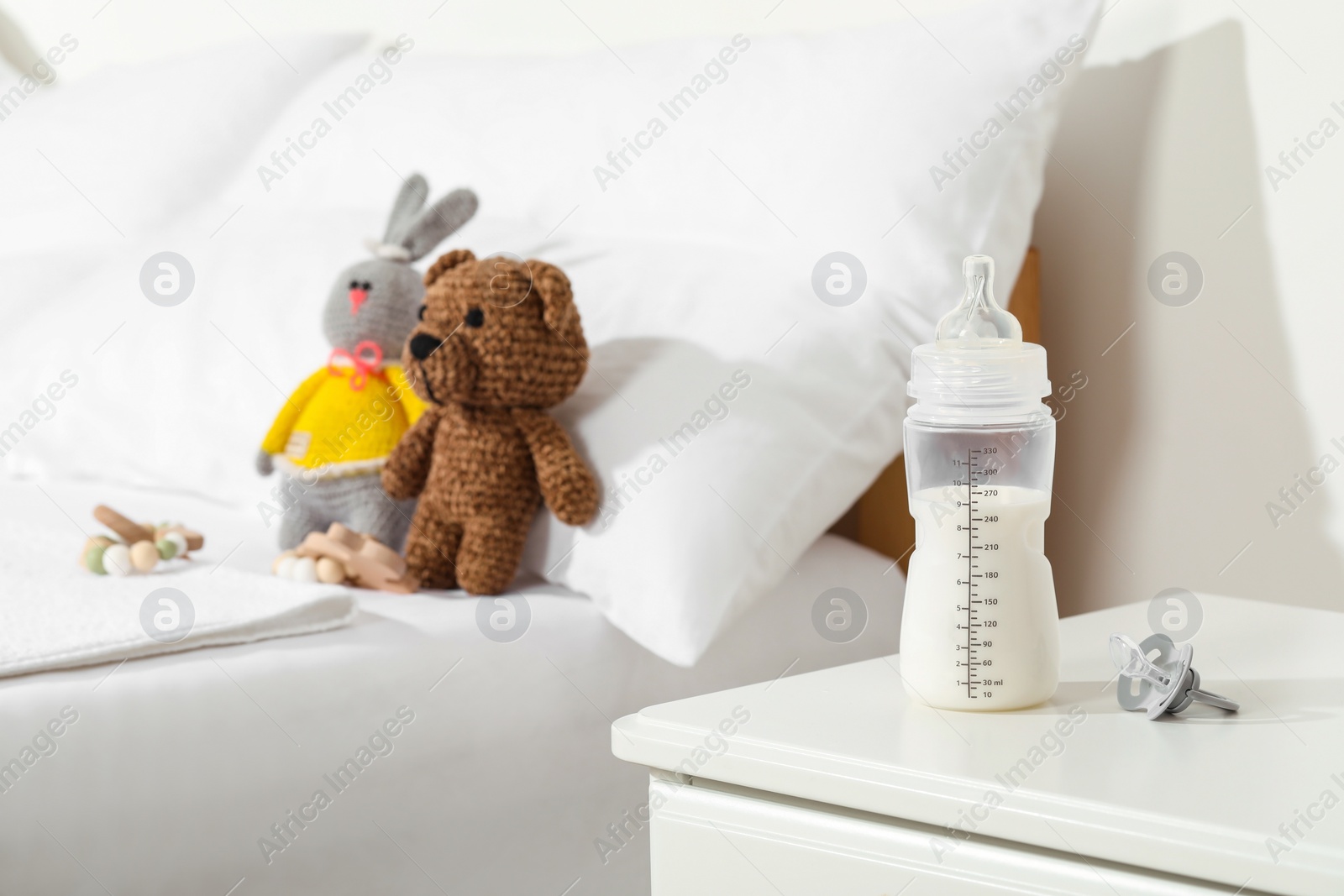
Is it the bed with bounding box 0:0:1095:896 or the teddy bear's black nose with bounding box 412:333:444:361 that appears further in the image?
the teddy bear's black nose with bounding box 412:333:444:361

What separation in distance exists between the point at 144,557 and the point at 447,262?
364 mm

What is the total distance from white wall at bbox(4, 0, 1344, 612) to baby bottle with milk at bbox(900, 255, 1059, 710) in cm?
59

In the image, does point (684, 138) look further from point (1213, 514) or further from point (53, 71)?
point (53, 71)

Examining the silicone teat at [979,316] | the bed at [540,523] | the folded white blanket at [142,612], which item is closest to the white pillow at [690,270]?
the bed at [540,523]

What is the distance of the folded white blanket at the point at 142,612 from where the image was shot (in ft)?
2.52

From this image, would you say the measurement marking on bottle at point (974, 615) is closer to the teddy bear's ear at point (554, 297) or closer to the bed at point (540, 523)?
the bed at point (540, 523)

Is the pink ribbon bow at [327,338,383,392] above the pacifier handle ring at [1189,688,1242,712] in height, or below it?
above

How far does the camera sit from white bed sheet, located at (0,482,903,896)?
716mm

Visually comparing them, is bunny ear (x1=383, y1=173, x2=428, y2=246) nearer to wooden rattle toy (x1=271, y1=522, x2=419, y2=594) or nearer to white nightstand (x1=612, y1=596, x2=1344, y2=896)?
wooden rattle toy (x1=271, y1=522, x2=419, y2=594)

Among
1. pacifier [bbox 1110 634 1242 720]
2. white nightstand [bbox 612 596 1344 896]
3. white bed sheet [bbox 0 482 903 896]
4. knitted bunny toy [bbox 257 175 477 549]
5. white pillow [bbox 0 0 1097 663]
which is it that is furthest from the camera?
knitted bunny toy [bbox 257 175 477 549]

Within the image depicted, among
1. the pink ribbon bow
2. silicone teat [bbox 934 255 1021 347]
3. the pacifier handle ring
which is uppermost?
silicone teat [bbox 934 255 1021 347]

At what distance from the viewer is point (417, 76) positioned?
154 centimetres

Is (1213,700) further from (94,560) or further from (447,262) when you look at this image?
(94,560)

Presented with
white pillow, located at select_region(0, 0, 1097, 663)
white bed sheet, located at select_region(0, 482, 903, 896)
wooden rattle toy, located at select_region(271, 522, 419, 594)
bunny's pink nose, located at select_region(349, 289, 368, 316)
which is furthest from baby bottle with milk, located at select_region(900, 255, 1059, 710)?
bunny's pink nose, located at select_region(349, 289, 368, 316)
